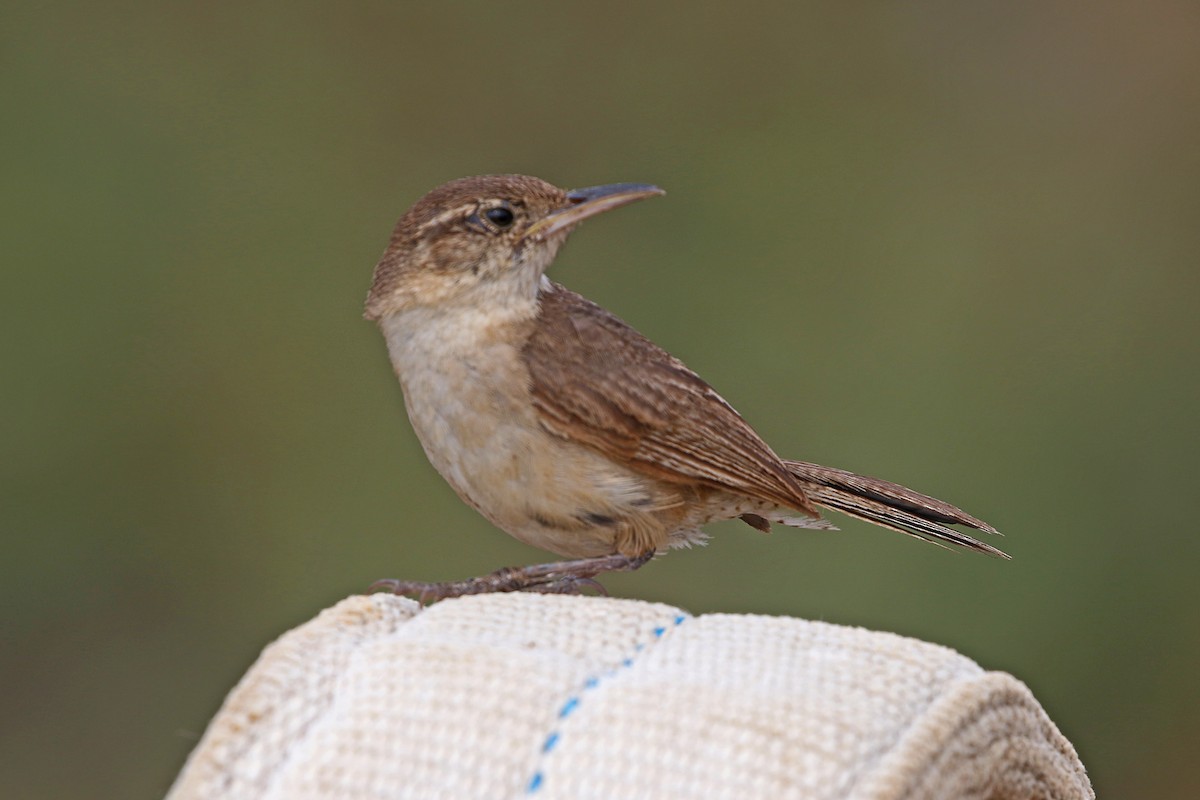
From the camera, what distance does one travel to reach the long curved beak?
1884 mm

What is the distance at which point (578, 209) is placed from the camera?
1.91 m

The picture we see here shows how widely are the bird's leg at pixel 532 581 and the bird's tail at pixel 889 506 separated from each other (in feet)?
Result: 0.91

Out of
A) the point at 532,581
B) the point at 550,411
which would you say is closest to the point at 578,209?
the point at 550,411

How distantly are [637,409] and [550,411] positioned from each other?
0.13 meters

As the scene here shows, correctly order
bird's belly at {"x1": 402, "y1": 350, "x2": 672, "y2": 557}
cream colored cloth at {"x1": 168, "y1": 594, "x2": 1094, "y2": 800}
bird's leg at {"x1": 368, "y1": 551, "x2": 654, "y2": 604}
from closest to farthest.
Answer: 1. cream colored cloth at {"x1": 168, "y1": 594, "x2": 1094, "y2": 800}
2. bird's leg at {"x1": 368, "y1": 551, "x2": 654, "y2": 604}
3. bird's belly at {"x1": 402, "y1": 350, "x2": 672, "y2": 557}

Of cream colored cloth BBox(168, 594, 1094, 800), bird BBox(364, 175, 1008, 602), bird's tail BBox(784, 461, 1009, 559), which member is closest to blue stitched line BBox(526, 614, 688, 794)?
cream colored cloth BBox(168, 594, 1094, 800)

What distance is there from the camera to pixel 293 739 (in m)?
1.18

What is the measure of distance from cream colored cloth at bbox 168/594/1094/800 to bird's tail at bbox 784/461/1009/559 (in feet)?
1.83

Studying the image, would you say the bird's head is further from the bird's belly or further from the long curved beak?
the bird's belly

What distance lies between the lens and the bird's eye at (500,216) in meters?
1.91

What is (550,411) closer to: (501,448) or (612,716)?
(501,448)

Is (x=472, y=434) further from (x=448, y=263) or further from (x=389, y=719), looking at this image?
(x=389, y=719)

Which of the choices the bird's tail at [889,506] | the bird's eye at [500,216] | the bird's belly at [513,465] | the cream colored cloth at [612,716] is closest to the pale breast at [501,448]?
the bird's belly at [513,465]

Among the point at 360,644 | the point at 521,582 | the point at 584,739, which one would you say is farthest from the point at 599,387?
the point at 584,739
